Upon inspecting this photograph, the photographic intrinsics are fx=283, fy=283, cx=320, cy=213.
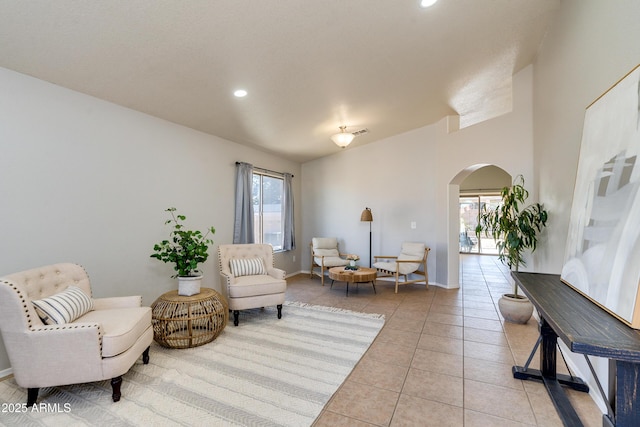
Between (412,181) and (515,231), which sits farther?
(412,181)

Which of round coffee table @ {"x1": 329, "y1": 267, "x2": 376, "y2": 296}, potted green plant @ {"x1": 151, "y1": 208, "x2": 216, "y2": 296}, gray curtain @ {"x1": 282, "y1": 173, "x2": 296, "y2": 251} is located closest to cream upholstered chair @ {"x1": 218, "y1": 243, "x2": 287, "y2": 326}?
potted green plant @ {"x1": 151, "y1": 208, "x2": 216, "y2": 296}

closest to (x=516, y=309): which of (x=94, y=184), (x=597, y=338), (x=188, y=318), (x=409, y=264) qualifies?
(x=409, y=264)

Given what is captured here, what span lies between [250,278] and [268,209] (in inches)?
90.4

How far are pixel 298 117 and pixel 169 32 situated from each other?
7.18 ft

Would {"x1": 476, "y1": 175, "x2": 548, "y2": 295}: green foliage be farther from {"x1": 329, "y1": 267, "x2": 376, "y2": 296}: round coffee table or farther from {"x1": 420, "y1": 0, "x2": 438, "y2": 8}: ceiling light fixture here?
{"x1": 420, "y1": 0, "x2": 438, "y2": 8}: ceiling light fixture

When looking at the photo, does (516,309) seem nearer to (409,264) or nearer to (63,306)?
(409,264)

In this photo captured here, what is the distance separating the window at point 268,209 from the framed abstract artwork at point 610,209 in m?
4.50

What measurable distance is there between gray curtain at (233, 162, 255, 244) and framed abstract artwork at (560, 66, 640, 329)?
14.0 ft

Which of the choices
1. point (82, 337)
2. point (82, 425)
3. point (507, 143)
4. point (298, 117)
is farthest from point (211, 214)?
point (507, 143)

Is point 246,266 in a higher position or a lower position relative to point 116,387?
higher

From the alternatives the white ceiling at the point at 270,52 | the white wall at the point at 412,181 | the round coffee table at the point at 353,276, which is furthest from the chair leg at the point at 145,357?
the white wall at the point at 412,181

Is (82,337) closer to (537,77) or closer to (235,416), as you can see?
(235,416)

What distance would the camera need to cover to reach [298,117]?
4215mm

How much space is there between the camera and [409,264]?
520 cm
